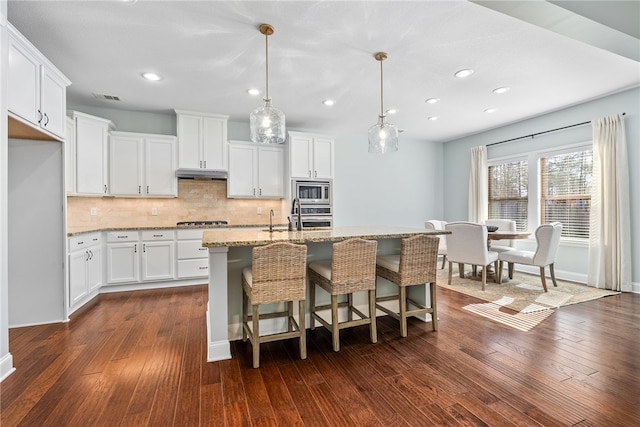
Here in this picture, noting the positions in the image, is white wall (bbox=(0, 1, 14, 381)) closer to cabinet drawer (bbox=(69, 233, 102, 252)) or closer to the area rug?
cabinet drawer (bbox=(69, 233, 102, 252))

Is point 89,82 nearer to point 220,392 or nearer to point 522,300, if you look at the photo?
point 220,392

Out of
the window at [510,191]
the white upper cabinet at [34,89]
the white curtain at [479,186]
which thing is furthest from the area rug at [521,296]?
the white upper cabinet at [34,89]

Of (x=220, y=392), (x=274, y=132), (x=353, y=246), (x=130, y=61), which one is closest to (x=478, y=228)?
(x=353, y=246)

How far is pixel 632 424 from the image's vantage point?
1.57m

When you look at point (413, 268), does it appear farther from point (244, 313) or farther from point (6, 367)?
point (6, 367)

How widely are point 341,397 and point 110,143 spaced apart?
→ 449 centimetres

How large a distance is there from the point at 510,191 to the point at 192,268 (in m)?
5.65

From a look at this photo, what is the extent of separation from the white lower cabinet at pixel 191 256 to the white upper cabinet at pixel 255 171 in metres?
0.91

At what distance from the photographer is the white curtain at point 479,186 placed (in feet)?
19.1

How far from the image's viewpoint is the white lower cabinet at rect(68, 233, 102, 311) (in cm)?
324

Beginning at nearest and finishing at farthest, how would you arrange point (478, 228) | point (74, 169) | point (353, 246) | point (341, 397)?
point (341, 397) < point (353, 246) < point (74, 169) < point (478, 228)

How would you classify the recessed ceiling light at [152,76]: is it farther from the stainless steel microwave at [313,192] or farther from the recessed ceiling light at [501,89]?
the recessed ceiling light at [501,89]

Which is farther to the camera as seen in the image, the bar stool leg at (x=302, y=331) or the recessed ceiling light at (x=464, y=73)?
the recessed ceiling light at (x=464, y=73)

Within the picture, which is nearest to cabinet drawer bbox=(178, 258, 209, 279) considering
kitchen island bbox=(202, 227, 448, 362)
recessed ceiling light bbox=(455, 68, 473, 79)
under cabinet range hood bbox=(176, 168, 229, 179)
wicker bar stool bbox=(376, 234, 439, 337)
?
under cabinet range hood bbox=(176, 168, 229, 179)
